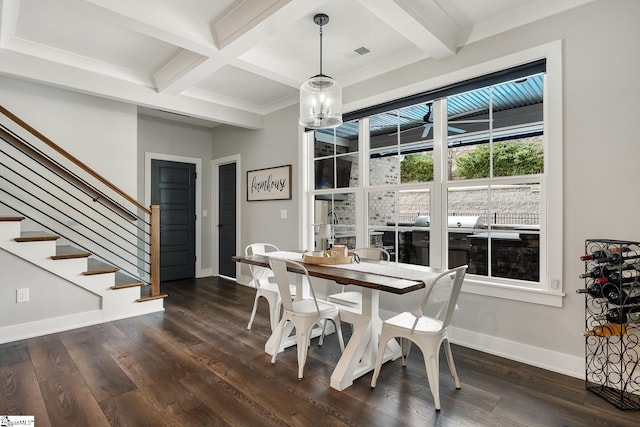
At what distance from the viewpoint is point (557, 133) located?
247cm

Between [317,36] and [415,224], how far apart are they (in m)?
1.93

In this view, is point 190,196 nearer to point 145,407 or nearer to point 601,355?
point 145,407

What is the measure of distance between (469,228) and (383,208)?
90 centimetres

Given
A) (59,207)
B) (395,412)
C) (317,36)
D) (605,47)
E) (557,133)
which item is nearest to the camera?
(395,412)

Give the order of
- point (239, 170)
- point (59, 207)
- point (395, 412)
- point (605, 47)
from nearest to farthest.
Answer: point (395, 412), point (605, 47), point (59, 207), point (239, 170)

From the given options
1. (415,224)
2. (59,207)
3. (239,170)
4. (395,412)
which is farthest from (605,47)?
(59,207)

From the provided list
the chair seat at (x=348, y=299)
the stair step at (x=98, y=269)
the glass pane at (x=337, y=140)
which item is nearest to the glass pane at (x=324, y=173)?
the glass pane at (x=337, y=140)

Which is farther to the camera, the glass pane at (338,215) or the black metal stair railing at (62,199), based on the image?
the glass pane at (338,215)

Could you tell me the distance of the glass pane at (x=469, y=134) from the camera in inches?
115

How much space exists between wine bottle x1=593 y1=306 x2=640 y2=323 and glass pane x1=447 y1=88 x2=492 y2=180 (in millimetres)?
1293

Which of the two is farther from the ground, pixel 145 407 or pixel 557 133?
pixel 557 133

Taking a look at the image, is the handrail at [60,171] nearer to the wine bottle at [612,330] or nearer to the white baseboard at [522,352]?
the white baseboard at [522,352]

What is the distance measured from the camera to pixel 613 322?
203cm

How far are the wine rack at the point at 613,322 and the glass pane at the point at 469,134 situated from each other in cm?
101
